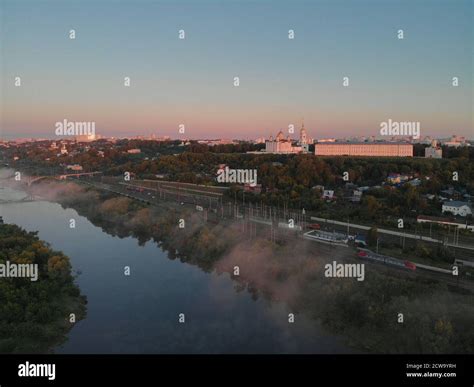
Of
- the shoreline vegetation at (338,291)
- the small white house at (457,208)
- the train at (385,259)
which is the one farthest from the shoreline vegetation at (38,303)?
the small white house at (457,208)

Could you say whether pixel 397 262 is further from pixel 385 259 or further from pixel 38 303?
pixel 38 303

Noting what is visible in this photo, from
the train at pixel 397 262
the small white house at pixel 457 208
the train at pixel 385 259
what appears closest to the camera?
the train at pixel 397 262

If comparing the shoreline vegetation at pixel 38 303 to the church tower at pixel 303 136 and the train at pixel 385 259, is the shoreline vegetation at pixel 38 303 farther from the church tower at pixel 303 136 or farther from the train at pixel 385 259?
the church tower at pixel 303 136

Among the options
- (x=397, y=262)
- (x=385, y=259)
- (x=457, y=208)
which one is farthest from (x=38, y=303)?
(x=457, y=208)

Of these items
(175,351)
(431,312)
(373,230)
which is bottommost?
(175,351)

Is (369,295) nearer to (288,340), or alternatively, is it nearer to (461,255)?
(288,340)
